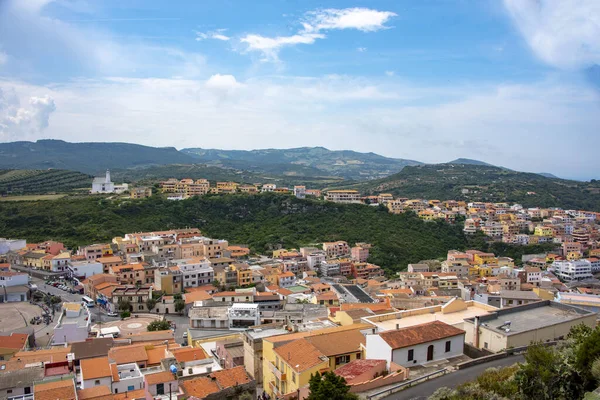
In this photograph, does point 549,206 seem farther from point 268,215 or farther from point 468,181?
point 268,215

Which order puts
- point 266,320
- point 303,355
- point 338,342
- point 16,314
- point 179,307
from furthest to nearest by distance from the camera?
A: point 179,307
point 16,314
point 266,320
point 338,342
point 303,355

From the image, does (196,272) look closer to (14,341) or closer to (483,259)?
(14,341)

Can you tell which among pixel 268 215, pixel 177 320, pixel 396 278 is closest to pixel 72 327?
pixel 177 320

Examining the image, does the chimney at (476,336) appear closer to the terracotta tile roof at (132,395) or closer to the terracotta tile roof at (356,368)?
the terracotta tile roof at (356,368)

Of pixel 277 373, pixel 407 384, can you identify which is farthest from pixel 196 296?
pixel 407 384

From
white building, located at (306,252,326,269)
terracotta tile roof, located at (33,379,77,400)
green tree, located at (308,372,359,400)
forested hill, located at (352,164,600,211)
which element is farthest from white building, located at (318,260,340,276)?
forested hill, located at (352,164,600,211)

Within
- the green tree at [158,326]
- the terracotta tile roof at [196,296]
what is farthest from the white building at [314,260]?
the green tree at [158,326]
